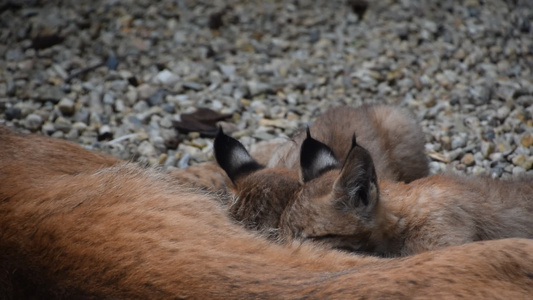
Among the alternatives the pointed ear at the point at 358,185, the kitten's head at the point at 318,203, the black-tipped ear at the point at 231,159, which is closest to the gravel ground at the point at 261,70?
the black-tipped ear at the point at 231,159

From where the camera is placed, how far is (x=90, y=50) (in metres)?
7.69

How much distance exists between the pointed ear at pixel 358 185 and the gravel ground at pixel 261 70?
1.92 meters

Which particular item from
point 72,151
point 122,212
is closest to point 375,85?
point 72,151

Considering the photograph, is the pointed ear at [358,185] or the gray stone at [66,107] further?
the gray stone at [66,107]

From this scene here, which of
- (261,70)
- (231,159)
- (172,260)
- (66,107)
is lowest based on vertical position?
(66,107)

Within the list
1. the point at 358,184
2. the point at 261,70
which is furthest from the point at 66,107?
the point at 358,184

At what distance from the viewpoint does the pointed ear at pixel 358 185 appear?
4031 mm

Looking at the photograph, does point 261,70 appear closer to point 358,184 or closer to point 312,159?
point 312,159

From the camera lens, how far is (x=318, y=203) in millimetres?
4262

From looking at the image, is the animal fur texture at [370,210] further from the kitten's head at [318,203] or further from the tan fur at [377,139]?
the tan fur at [377,139]

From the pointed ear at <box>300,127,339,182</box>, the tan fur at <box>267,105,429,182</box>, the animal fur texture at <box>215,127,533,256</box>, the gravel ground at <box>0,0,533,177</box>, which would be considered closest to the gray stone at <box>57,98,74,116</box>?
the gravel ground at <box>0,0,533,177</box>

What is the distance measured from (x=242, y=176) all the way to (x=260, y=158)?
1.35 meters

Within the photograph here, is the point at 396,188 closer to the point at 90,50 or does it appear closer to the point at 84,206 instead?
the point at 84,206

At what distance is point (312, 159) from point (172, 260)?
1.88 m
